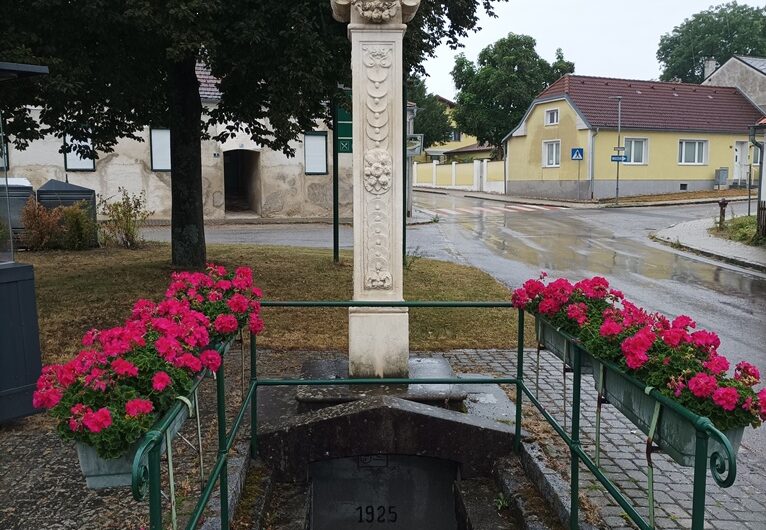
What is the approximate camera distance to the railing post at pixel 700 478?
2467 mm

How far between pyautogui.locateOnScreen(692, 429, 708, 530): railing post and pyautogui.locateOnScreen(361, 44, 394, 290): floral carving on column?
383cm

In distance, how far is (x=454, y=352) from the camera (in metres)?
8.18

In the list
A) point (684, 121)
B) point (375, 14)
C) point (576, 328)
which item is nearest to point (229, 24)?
point (375, 14)

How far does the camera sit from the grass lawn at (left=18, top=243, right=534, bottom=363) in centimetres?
849

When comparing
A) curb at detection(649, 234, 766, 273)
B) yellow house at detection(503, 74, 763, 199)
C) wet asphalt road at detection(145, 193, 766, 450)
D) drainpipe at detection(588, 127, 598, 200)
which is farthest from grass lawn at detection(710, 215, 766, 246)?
drainpipe at detection(588, 127, 598, 200)

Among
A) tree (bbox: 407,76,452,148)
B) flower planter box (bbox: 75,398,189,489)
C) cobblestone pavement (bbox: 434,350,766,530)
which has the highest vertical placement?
tree (bbox: 407,76,452,148)

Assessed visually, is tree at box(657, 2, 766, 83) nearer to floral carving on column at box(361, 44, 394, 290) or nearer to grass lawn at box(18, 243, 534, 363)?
grass lawn at box(18, 243, 534, 363)

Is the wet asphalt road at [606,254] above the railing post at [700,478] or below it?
below

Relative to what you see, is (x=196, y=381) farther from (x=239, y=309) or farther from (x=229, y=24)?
(x=229, y=24)

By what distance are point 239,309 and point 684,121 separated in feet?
135

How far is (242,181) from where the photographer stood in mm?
34344

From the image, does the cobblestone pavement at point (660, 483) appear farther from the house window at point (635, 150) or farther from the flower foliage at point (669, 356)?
the house window at point (635, 150)

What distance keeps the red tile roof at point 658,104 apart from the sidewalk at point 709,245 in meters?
16.1

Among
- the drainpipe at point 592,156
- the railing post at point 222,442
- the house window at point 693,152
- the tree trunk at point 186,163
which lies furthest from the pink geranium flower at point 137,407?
the house window at point 693,152
